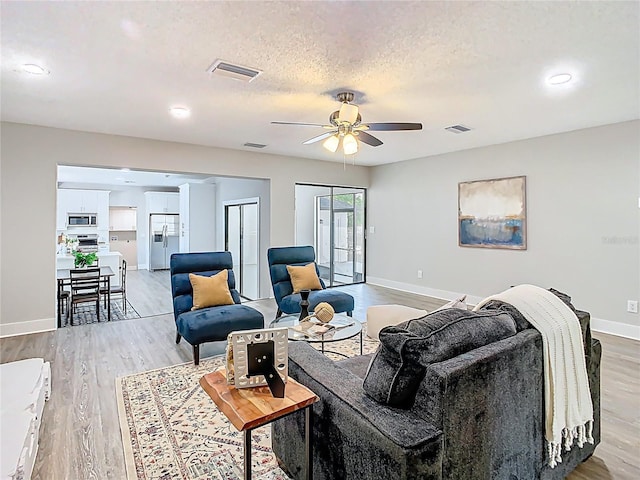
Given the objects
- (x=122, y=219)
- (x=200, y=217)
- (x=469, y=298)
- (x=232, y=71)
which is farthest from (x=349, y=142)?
(x=122, y=219)

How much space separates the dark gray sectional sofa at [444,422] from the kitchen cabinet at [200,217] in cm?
747

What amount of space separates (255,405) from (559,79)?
3423 mm

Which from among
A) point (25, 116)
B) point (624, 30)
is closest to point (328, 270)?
point (25, 116)

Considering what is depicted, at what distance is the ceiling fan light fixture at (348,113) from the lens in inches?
124

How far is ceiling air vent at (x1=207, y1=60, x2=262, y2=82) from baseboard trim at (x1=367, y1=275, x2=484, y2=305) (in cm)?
479

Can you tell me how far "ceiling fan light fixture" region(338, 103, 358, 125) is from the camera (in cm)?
315

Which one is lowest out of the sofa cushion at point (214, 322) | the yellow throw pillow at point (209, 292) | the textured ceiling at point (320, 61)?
the sofa cushion at point (214, 322)

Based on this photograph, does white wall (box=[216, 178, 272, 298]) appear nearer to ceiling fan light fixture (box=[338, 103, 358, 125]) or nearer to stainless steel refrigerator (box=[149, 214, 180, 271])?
ceiling fan light fixture (box=[338, 103, 358, 125])

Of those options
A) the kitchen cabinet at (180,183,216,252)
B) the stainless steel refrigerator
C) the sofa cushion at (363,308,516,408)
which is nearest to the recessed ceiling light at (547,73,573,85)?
the sofa cushion at (363,308,516,408)

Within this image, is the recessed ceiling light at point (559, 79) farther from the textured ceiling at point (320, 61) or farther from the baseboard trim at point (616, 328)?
the baseboard trim at point (616, 328)

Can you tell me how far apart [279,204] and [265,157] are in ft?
2.80

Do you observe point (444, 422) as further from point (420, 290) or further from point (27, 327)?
point (420, 290)

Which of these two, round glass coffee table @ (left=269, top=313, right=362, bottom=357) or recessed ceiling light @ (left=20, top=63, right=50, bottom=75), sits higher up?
recessed ceiling light @ (left=20, top=63, right=50, bottom=75)

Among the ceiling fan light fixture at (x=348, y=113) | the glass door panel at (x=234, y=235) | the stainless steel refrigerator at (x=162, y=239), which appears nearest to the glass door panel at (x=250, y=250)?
the glass door panel at (x=234, y=235)
